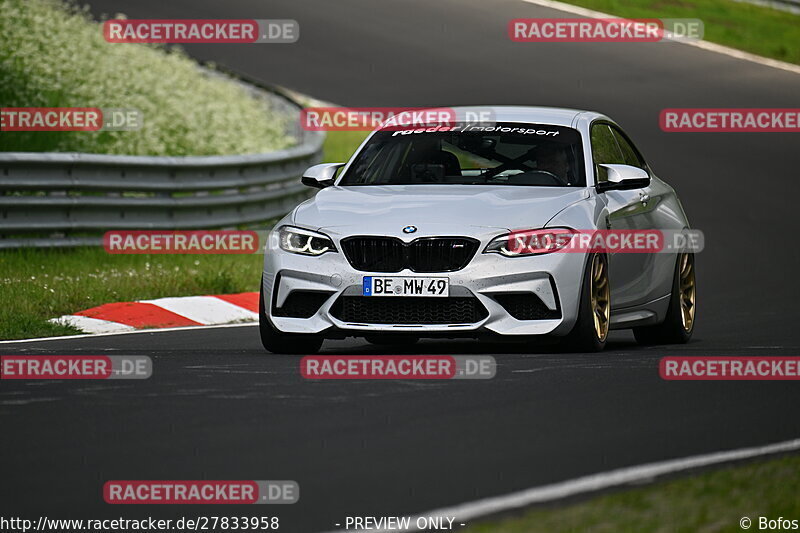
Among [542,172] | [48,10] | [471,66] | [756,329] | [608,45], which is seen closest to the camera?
[542,172]

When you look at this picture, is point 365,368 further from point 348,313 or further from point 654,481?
point 654,481

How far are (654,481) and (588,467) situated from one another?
0.33m

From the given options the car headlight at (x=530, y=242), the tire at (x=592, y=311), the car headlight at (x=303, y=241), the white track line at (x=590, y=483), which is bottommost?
the tire at (x=592, y=311)

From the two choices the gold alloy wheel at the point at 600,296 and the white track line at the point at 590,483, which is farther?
the gold alloy wheel at the point at 600,296

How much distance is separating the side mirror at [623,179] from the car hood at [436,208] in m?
0.21

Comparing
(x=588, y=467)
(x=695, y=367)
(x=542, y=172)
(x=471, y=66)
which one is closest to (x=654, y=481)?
(x=588, y=467)

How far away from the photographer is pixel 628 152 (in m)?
12.5

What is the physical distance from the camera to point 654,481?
19.9ft

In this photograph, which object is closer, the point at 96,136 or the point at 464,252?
the point at 464,252

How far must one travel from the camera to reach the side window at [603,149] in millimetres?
11266

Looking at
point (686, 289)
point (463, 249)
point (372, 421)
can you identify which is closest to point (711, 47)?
point (686, 289)

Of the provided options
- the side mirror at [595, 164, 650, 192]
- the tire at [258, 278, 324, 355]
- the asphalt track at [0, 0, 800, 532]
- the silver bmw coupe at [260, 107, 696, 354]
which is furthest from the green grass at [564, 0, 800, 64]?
the tire at [258, 278, 324, 355]

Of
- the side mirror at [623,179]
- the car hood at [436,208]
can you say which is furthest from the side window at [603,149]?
the car hood at [436,208]

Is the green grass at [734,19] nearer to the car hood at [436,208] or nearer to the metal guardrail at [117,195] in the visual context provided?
the metal guardrail at [117,195]
